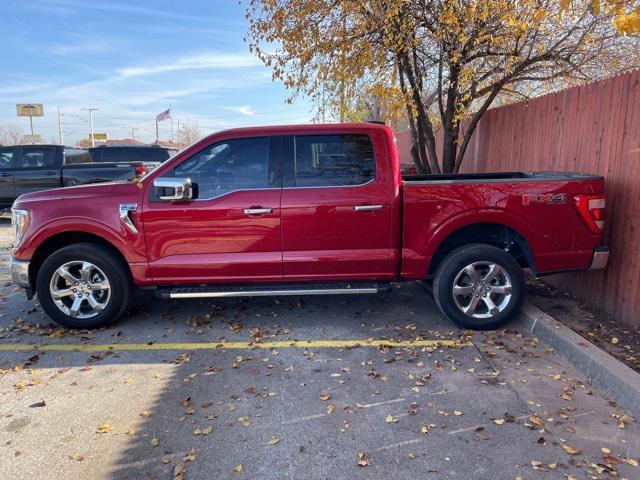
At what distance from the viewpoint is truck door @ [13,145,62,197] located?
12.8 m

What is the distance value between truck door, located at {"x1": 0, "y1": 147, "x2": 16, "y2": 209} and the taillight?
13267 millimetres

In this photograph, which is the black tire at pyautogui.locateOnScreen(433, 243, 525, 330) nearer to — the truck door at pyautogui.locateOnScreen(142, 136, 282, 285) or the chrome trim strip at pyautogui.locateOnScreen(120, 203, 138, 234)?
the truck door at pyautogui.locateOnScreen(142, 136, 282, 285)

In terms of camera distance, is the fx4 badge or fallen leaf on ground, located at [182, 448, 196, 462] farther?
the fx4 badge

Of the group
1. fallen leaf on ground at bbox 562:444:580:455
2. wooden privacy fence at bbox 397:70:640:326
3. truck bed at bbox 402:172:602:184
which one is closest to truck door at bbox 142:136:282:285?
truck bed at bbox 402:172:602:184

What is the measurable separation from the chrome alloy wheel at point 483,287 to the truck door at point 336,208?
0.73 m

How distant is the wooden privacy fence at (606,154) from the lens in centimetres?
471

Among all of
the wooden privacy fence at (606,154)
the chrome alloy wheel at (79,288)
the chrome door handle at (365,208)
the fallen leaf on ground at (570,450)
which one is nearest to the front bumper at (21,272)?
the chrome alloy wheel at (79,288)

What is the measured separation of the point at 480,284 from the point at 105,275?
3.79 meters

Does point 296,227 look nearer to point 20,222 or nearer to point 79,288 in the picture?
point 79,288

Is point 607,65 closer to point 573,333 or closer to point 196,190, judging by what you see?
point 573,333

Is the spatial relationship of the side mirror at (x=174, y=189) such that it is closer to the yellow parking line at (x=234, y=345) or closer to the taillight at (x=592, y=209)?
the yellow parking line at (x=234, y=345)

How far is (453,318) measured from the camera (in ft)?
16.3

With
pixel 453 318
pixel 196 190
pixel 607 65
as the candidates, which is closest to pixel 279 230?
pixel 196 190

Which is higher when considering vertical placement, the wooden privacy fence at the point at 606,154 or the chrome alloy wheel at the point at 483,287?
the wooden privacy fence at the point at 606,154
